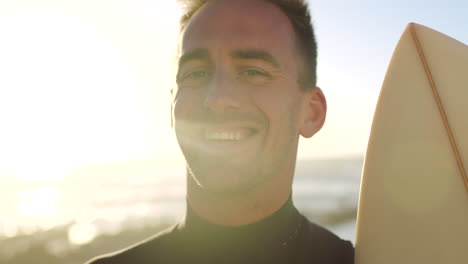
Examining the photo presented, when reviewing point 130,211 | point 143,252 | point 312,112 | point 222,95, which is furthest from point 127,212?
point 222,95

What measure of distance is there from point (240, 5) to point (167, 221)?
1866 centimetres

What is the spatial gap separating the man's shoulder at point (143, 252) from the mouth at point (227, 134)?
0.61 metres

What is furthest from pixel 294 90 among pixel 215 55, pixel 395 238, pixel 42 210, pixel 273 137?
pixel 42 210

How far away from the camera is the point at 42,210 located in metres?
26.2

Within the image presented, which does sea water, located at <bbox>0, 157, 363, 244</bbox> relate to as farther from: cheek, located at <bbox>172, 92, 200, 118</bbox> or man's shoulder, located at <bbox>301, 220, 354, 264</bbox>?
cheek, located at <bbox>172, 92, 200, 118</bbox>

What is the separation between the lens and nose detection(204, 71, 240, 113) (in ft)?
6.09

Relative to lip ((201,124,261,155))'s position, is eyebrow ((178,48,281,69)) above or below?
above

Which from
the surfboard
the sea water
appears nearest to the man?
the surfboard

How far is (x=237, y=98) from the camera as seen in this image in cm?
190

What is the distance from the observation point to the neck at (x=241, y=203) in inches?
78.0

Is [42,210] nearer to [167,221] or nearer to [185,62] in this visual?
[167,221]

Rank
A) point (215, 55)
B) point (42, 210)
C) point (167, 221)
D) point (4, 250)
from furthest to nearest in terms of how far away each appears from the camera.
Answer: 1. point (42, 210)
2. point (167, 221)
3. point (4, 250)
4. point (215, 55)

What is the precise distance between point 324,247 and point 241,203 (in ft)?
1.47

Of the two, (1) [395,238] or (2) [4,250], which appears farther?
(2) [4,250]
